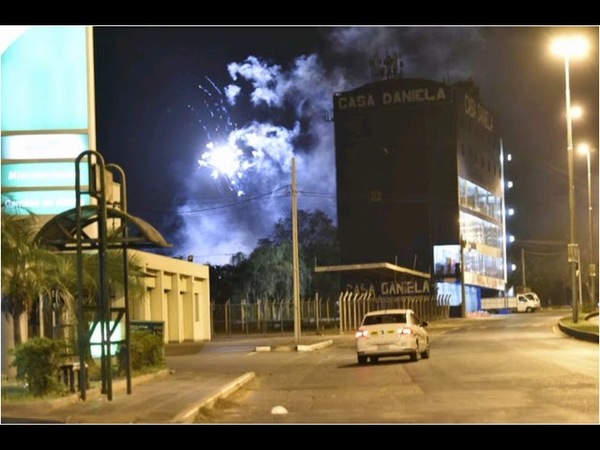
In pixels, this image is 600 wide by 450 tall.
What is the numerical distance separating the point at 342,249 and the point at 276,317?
34211mm

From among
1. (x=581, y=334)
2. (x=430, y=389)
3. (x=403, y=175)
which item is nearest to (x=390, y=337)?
(x=430, y=389)

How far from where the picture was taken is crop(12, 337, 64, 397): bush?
52.6 feet

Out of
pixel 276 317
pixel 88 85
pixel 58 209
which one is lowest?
pixel 276 317

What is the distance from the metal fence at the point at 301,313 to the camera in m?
57.6

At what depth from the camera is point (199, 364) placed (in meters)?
30.0

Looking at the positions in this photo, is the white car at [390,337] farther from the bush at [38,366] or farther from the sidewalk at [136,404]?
the bush at [38,366]

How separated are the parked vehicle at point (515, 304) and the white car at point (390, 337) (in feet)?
205

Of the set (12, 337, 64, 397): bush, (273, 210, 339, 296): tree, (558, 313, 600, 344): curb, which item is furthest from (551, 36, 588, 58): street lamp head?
(273, 210, 339, 296): tree

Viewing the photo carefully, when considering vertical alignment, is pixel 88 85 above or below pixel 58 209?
above

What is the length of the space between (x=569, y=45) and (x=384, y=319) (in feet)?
48.7

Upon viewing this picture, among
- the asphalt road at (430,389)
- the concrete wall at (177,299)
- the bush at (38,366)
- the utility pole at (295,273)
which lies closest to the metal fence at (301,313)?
the concrete wall at (177,299)

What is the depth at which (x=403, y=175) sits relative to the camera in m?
97.9

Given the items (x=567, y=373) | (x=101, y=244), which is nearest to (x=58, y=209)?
(x=101, y=244)
